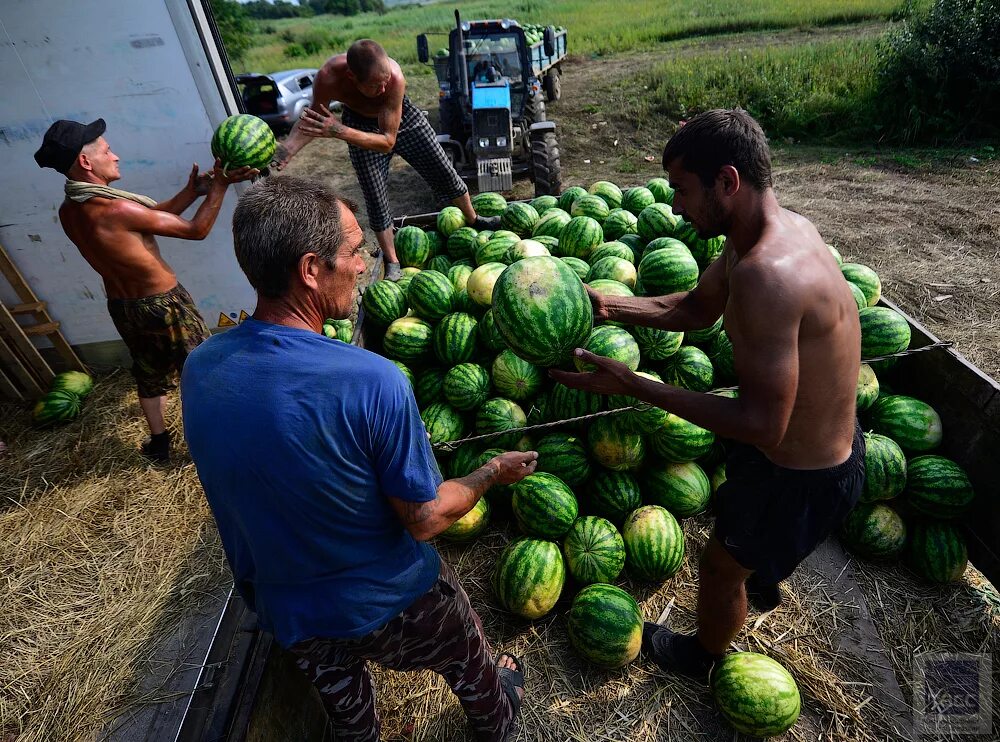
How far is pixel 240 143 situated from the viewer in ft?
13.1

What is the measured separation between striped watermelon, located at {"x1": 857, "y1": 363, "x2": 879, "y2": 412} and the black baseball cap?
5.22 metres

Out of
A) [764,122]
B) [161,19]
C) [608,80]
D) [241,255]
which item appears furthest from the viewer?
[608,80]

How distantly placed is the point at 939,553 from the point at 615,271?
98.9 inches

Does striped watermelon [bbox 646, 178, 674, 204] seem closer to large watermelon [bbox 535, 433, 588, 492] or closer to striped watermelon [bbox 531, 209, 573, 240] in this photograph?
striped watermelon [bbox 531, 209, 573, 240]

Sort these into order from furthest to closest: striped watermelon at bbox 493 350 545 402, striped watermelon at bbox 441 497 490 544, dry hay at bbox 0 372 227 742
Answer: striped watermelon at bbox 493 350 545 402 < striped watermelon at bbox 441 497 490 544 < dry hay at bbox 0 372 227 742

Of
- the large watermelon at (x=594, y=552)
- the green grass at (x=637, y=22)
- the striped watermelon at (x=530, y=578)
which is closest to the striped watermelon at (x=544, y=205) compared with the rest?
the large watermelon at (x=594, y=552)

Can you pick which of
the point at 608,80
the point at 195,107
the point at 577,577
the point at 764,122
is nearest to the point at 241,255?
the point at 577,577

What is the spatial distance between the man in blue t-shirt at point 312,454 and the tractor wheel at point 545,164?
7149mm

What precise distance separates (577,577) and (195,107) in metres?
4.87

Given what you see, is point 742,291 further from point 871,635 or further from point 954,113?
point 954,113

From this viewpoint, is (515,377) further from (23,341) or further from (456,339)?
(23,341)

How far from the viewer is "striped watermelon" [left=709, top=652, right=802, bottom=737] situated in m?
2.41

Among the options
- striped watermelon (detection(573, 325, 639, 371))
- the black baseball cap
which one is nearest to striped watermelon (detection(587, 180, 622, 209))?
striped watermelon (detection(573, 325, 639, 371))

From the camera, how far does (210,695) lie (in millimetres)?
1952
